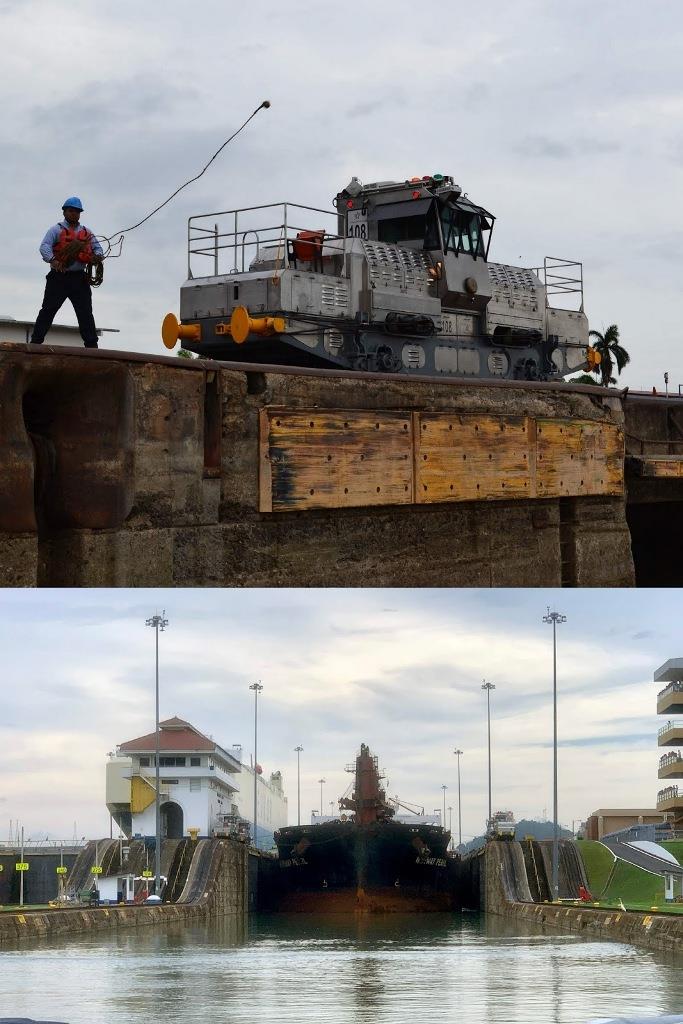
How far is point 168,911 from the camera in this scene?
145ft

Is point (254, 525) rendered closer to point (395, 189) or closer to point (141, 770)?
point (395, 189)

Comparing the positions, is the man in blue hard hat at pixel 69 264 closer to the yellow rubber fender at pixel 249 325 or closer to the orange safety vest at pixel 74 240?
the orange safety vest at pixel 74 240

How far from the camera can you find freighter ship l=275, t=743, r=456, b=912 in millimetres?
60844

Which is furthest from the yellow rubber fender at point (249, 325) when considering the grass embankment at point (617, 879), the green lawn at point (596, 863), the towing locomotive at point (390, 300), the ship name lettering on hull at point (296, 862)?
the ship name lettering on hull at point (296, 862)

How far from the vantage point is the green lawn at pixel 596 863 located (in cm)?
4819

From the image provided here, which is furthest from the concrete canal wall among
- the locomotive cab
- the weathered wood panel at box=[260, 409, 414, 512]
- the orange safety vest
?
the orange safety vest

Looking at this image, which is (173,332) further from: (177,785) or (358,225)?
(177,785)

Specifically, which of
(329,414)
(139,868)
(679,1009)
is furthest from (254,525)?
(139,868)

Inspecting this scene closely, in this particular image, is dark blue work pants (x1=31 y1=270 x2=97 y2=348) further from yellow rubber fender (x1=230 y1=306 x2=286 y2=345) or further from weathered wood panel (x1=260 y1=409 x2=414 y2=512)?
yellow rubber fender (x1=230 y1=306 x2=286 y2=345)

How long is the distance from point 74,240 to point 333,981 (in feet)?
38.1

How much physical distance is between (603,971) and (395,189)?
16.5m

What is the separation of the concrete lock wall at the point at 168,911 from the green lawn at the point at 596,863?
13.5m

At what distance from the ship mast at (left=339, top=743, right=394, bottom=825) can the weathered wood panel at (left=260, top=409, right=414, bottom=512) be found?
168 feet

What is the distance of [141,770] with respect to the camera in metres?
53.2
